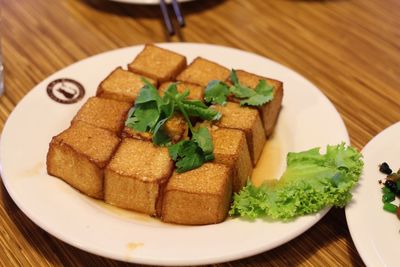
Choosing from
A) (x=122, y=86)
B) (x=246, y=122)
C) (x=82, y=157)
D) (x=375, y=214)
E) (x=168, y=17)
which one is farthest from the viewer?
(x=168, y=17)

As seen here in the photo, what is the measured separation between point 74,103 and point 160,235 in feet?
2.14

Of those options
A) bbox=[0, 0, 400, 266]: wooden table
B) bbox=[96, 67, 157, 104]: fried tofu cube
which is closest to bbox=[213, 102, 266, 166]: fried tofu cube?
bbox=[96, 67, 157, 104]: fried tofu cube

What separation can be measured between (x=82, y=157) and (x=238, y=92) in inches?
20.5

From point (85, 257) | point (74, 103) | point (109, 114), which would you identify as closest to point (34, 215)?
point (85, 257)

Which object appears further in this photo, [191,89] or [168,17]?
[168,17]

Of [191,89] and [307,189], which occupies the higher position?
[191,89]

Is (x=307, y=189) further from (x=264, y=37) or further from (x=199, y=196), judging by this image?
(x=264, y=37)

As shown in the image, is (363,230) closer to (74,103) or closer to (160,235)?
(160,235)

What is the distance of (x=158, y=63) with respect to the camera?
1.81 metres

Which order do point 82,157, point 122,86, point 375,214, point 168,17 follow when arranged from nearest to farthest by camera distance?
point 375,214 < point 82,157 < point 122,86 < point 168,17

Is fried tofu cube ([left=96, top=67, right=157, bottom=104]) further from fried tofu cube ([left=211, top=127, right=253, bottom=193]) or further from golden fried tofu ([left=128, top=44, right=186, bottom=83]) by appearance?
fried tofu cube ([left=211, top=127, right=253, bottom=193])

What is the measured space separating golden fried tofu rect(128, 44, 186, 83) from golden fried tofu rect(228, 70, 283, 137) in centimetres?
21

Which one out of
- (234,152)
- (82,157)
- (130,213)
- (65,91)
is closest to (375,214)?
(234,152)

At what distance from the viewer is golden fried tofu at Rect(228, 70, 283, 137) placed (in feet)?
5.54
